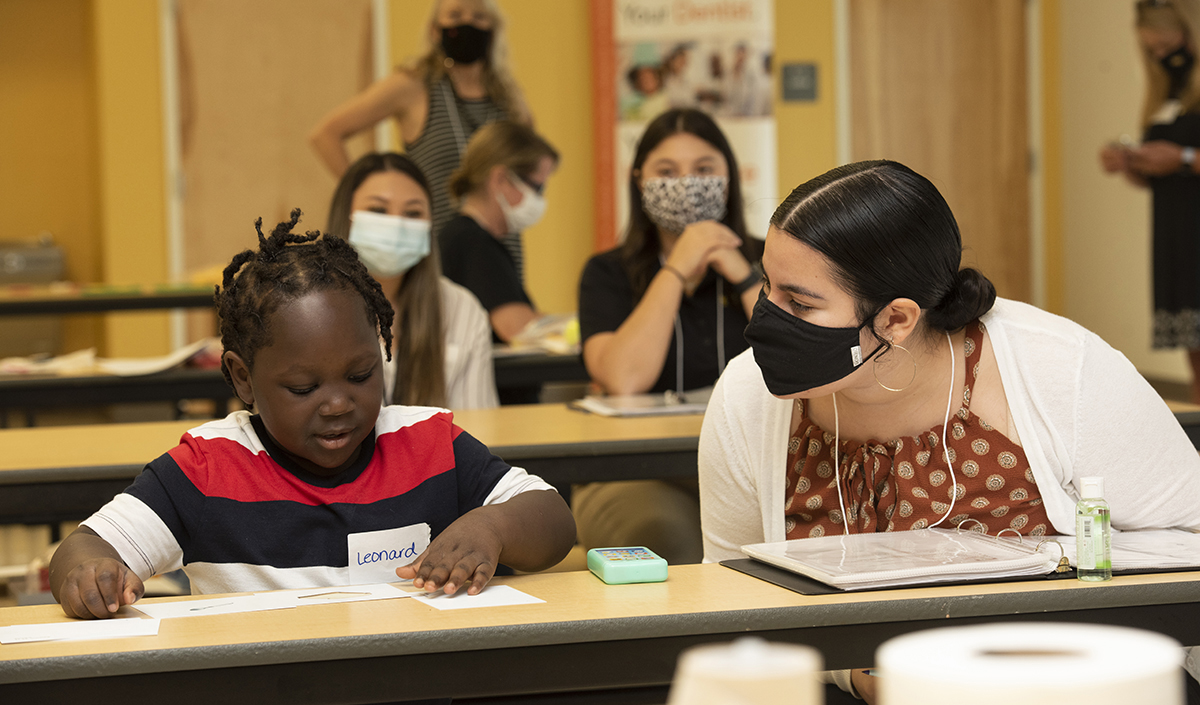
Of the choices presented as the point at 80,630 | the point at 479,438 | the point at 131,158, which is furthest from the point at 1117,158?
the point at 80,630

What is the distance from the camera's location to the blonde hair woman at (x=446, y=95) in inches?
169

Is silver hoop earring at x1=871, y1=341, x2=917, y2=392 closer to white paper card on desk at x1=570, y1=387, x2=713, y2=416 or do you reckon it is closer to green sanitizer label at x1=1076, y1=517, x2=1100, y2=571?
green sanitizer label at x1=1076, y1=517, x2=1100, y2=571

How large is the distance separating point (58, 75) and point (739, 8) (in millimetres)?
3884

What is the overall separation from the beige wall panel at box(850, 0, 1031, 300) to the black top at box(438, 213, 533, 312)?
3.98m

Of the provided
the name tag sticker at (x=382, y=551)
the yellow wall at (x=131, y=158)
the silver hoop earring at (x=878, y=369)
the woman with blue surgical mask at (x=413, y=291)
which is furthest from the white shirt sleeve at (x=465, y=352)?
the yellow wall at (x=131, y=158)

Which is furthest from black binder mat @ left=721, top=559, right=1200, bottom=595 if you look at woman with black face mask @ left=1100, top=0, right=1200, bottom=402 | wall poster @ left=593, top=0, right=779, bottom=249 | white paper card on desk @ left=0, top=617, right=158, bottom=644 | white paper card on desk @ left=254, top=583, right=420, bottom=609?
wall poster @ left=593, top=0, right=779, bottom=249

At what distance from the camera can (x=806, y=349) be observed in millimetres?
1471

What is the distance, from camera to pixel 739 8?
21.6ft

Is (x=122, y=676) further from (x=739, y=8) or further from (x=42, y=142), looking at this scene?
(x=42, y=142)

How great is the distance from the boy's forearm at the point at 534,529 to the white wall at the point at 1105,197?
18.8 ft

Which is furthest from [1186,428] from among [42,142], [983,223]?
[42,142]

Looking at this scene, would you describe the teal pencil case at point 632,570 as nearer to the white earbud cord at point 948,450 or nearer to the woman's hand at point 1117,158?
the white earbud cord at point 948,450

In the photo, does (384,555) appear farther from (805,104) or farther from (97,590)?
(805,104)

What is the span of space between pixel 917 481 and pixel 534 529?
502mm
